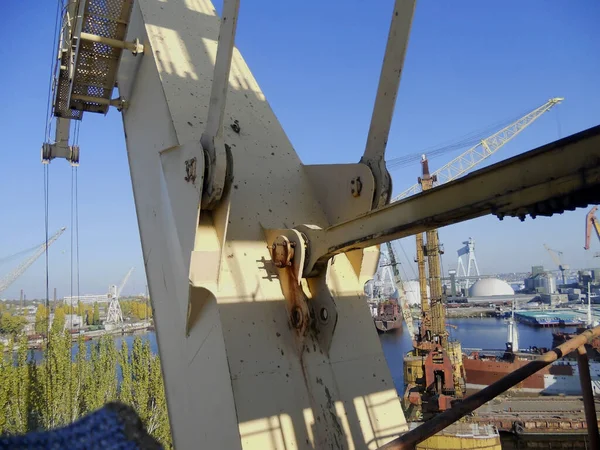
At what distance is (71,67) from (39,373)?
819 inches

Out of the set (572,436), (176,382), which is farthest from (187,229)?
(572,436)

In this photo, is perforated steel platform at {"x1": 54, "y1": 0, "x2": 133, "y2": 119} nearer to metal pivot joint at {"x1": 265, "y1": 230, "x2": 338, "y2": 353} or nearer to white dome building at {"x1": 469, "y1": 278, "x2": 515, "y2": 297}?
metal pivot joint at {"x1": 265, "y1": 230, "x2": 338, "y2": 353}

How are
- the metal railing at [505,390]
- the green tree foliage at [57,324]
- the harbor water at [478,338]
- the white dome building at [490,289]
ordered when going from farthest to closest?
the white dome building at [490,289], the harbor water at [478,338], the green tree foliage at [57,324], the metal railing at [505,390]

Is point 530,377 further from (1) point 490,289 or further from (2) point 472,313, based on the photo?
(1) point 490,289

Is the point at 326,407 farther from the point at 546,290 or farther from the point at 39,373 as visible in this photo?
the point at 546,290

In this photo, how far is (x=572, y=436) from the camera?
18.0 m

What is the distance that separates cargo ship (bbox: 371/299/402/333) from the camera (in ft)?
189

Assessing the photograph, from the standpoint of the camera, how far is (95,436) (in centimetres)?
81

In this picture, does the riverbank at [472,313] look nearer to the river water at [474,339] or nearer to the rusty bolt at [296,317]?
the river water at [474,339]

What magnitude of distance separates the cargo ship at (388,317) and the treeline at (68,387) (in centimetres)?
3827

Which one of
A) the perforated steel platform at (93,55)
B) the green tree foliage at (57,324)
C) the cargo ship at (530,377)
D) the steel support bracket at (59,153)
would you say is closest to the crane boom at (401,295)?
the cargo ship at (530,377)

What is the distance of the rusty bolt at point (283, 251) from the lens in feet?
8.27

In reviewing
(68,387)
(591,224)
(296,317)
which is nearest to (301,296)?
(296,317)

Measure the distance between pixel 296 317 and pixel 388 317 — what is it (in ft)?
195
